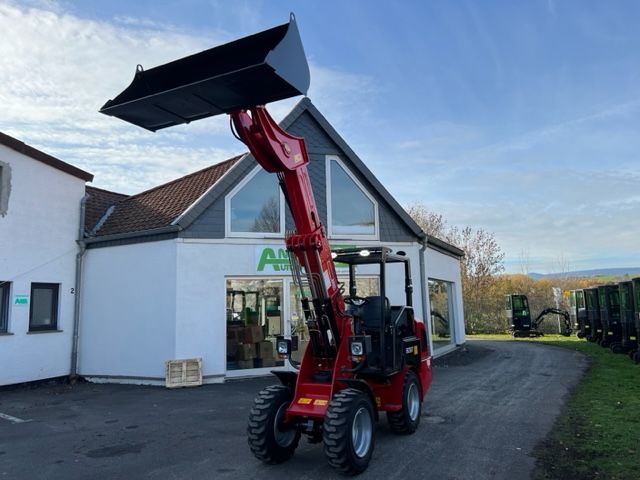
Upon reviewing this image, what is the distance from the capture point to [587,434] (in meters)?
6.68

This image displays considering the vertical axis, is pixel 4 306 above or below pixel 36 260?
below

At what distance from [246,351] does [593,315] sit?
1548cm

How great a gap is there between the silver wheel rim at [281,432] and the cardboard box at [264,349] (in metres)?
6.55

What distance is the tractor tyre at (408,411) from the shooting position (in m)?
6.67

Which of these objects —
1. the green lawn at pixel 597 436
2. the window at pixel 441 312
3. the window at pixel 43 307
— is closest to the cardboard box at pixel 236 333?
the window at pixel 43 307

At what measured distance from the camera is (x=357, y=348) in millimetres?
5930

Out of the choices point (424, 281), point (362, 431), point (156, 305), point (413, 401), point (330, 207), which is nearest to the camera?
point (362, 431)

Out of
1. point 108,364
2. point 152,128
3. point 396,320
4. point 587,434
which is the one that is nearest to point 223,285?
point 108,364

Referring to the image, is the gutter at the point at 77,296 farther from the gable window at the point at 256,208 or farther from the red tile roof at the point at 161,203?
the gable window at the point at 256,208

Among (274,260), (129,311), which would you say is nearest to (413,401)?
(274,260)

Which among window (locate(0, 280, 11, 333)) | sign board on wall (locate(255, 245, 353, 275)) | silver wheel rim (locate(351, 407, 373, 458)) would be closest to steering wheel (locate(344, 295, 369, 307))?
silver wheel rim (locate(351, 407, 373, 458))

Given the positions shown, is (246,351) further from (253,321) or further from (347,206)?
(347,206)

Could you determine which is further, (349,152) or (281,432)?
(349,152)

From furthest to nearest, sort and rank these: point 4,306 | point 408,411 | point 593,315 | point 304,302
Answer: point 593,315, point 4,306, point 408,411, point 304,302
